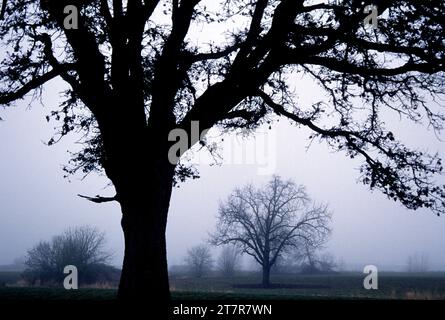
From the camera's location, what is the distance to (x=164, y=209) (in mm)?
7031

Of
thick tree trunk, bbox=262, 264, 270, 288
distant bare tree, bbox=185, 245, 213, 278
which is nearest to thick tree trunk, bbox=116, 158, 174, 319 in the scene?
A: thick tree trunk, bbox=262, 264, 270, 288

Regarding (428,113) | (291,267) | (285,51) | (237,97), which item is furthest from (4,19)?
(291,267)

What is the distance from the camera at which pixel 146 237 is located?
663 cm

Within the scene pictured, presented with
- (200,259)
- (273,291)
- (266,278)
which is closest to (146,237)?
(273,291)

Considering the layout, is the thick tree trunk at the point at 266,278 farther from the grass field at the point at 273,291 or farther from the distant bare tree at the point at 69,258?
the distant bare tree at the point at 69,258

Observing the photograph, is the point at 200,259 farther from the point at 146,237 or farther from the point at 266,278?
the point at 146,237

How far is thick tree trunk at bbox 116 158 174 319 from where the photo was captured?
6441 millimetres

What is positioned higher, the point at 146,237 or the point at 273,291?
the point at 146,237

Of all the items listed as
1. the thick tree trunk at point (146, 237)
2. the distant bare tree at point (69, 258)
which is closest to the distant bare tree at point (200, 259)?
the distant bare tree at point (69, 258)

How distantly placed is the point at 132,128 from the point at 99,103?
0.83 meters

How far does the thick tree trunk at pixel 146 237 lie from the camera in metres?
6.44

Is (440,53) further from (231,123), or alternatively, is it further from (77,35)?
(77,35)

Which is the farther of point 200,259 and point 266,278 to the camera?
point 200,259

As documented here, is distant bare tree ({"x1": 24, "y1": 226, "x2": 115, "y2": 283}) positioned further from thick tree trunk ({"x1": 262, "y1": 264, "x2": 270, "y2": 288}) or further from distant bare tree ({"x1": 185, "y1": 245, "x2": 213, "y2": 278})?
distant bare tree ({"x1": 185, "y1": 245, "x2": 213, "y2": 278})
